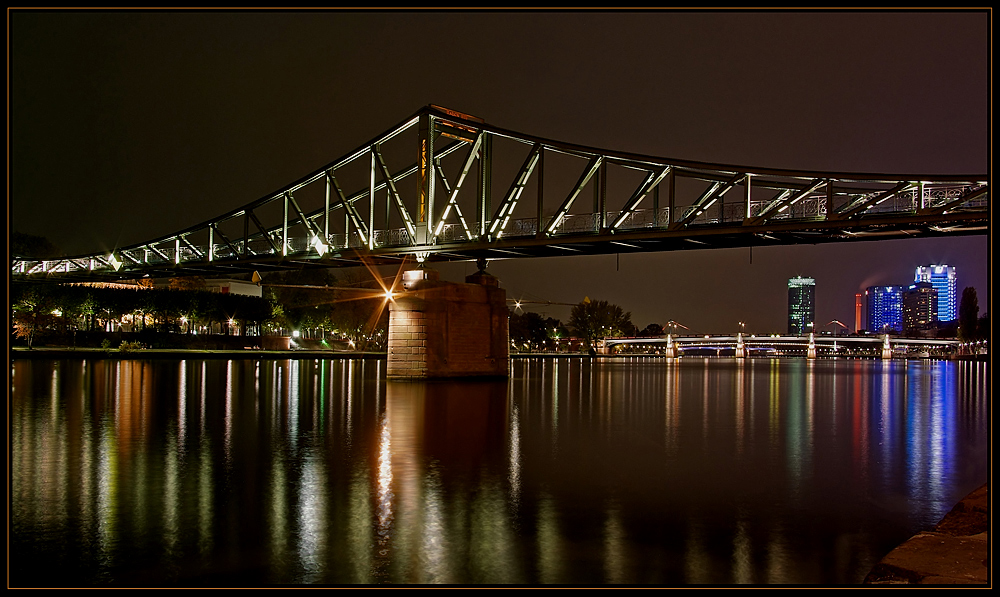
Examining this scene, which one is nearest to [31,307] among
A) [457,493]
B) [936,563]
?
[457,493]

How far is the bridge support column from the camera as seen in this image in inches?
1934

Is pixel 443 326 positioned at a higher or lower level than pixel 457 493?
higher

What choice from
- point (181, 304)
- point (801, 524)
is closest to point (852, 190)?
point (801, 524)

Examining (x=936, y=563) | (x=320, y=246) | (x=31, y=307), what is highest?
(x=320, y=246)

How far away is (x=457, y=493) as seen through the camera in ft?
51.9

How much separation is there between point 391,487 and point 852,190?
3808cm

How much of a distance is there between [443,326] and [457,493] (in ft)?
113

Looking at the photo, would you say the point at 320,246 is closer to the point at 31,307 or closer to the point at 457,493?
the point at 31,307

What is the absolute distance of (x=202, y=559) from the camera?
10.8 metres

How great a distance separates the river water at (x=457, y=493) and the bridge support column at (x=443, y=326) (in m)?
15.6

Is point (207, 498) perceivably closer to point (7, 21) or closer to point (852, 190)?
point (7, 21)

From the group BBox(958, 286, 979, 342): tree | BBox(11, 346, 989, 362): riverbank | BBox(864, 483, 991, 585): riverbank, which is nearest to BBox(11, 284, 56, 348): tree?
BBox(11, 346, 989, 362): riverbank

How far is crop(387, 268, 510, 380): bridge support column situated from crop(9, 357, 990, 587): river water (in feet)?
51.1

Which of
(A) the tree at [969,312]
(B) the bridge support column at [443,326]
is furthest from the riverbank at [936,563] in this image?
(A) the tree at [969,312]
